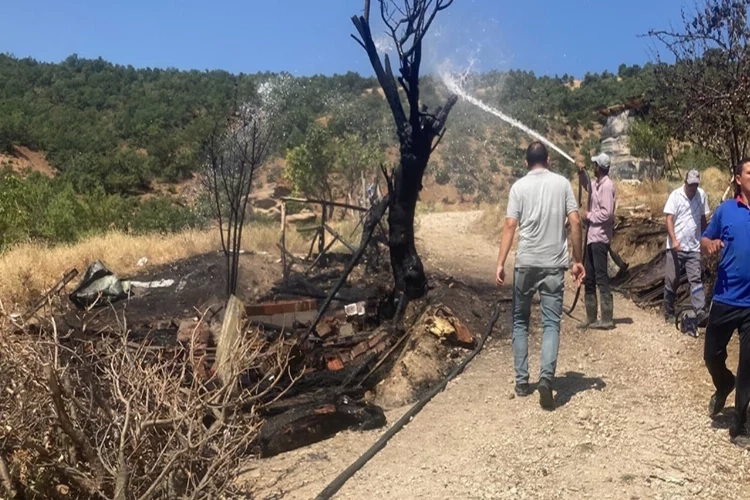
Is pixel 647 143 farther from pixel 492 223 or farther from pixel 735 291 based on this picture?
pixel 735 291

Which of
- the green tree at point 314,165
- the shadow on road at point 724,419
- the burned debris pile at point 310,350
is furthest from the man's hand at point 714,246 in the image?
the green tree at point 314,165

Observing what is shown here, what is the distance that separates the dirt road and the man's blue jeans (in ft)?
1.30

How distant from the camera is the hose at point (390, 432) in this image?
4.44m

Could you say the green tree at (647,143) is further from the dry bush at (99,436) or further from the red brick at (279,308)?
the dry bush at (99,436)

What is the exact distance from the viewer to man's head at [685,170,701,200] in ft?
24.7

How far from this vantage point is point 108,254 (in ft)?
54.0

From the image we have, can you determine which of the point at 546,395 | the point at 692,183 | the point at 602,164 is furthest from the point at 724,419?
the point at 602,164

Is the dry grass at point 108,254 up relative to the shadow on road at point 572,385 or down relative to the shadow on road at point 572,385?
down

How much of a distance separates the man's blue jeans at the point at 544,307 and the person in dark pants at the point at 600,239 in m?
2.59

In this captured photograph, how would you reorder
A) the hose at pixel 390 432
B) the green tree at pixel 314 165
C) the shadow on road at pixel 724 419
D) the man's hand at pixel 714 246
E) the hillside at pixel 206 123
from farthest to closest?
the hillside at pixel 206 123
the green tree at pixel 314 165
the shadow on road at pixel 724 419
the man's hand at pixel 714 246
the hose at pixel 390 432

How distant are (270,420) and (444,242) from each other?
1297 cm

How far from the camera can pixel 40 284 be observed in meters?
14.0

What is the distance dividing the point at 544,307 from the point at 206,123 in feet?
116

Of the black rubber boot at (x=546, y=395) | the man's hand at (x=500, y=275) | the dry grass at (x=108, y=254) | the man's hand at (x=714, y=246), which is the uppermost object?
the man's hand at (x=714, y=246)
